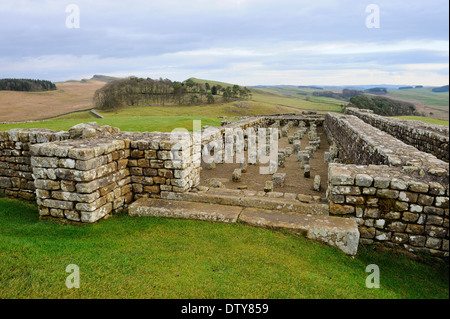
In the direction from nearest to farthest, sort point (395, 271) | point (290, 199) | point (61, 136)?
1. point (395, 271)
2. point (290, 199)
3. point (61, 136)

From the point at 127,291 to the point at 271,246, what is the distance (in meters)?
2.53

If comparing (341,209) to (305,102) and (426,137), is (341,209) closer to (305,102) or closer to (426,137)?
(426,137)

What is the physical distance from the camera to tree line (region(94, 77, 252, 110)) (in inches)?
2242

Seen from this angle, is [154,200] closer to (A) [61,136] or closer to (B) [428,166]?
(A) [61,136]

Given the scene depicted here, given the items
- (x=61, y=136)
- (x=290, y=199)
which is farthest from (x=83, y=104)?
(x=290, y=199)

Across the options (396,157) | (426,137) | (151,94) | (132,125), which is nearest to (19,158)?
(396,157)

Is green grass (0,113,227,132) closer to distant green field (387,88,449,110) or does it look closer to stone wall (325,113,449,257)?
stone wall (325,113,449,257)

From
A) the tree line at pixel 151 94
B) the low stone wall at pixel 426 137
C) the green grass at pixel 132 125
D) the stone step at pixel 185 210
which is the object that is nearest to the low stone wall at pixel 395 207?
the stone step at pixel 185 210

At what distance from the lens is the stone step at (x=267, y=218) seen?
5.08 metres

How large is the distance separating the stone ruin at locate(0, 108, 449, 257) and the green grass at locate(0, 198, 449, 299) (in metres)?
0.35

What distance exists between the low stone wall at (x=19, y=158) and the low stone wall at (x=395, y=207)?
727 centimetres

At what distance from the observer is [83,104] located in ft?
173

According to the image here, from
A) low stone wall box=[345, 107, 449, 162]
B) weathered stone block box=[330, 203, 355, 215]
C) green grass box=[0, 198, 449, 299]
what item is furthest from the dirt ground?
low stone wall box=[345, 107, 449, 162]
